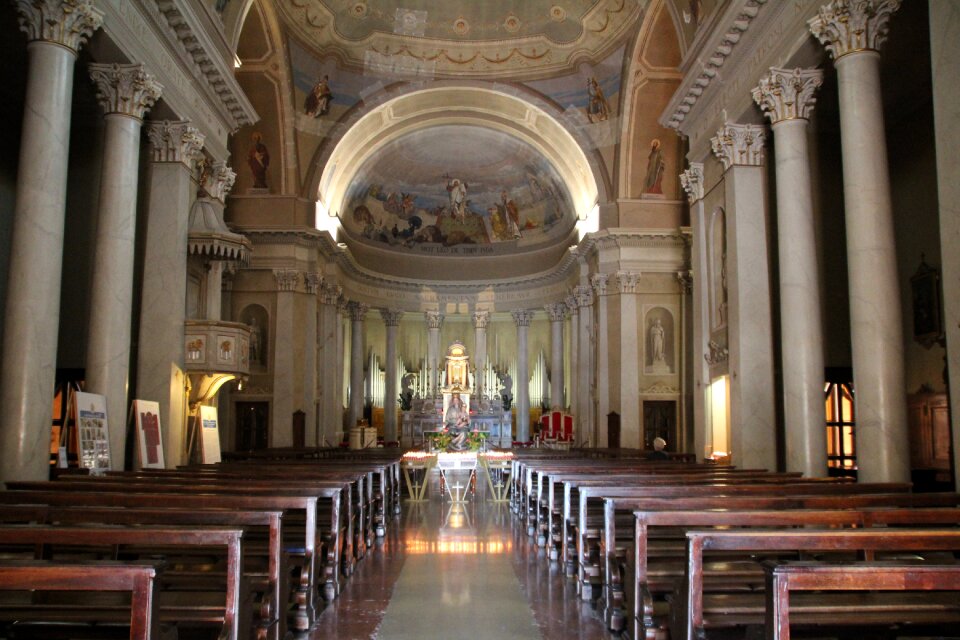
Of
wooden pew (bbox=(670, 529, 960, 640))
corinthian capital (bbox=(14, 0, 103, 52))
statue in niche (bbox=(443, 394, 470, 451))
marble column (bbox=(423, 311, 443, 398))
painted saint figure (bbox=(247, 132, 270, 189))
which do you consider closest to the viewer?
wooden pew (bbox=(670, 529, 960, 640))

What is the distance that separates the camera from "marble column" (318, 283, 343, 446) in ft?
93.6

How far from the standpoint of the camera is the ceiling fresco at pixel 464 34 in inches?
1015

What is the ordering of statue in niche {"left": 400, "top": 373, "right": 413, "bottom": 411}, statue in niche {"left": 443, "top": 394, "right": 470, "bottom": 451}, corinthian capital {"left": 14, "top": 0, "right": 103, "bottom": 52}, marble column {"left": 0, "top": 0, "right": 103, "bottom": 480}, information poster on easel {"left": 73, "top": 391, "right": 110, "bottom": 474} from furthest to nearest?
1. statue in niche {"left": 400, "top": 373, "right": 413, "bottom": 411}
2. statue in niche {"left": 443, "top": 394, "right": 470, "bottom": 451}
3. information poster on easel {"left": 73, "top": 391, "right": 110, "bottom": 474}
4. corinthian capital {"left": 14, "top": 0, "right": 103, "bottom": 52}
5. marble column {"left": 0, "top": 0, "right": 103, "bottom": 480}

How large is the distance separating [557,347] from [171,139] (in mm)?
21919

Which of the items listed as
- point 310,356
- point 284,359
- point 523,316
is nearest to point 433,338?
point 523,316

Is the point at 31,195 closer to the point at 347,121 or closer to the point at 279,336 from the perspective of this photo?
the point at 279,336

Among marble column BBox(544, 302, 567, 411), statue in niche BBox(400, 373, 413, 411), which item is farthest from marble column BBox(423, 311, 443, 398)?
marble column BBox(544, 302, 567, 411)

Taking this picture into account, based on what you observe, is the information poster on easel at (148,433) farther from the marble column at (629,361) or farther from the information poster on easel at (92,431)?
the marble column at (629,361)

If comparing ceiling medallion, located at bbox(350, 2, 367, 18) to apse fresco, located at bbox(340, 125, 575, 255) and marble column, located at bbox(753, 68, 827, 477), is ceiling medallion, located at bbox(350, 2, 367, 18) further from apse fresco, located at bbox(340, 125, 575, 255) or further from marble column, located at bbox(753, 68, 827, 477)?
marble column, located at bbox(753, 68, 827, 477)

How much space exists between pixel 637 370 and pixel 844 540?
69.1 ft

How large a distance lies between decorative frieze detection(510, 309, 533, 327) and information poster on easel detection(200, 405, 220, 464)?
21.0 meters

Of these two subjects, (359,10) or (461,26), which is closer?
(359,10)

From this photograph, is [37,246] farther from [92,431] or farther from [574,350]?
[574,350]

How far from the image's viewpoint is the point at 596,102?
27.1 metres
